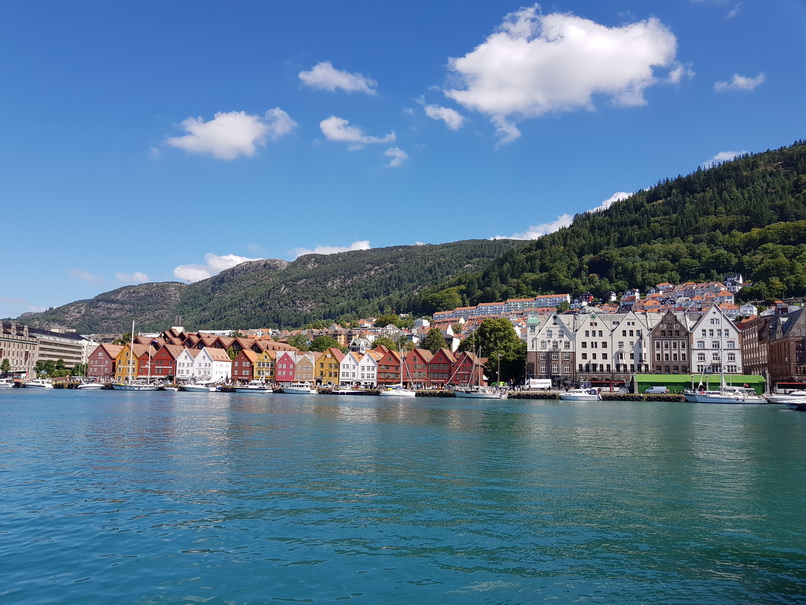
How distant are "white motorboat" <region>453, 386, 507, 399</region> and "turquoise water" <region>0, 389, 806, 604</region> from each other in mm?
57772

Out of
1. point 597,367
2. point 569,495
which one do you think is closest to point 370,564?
point 569,495

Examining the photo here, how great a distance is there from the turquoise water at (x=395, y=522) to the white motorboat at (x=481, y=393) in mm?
57772

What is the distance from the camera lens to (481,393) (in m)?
88.5

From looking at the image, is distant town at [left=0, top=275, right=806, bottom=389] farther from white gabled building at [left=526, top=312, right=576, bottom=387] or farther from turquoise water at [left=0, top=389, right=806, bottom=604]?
turquoise water at [left=0, top=389, right=806, bottom=604]

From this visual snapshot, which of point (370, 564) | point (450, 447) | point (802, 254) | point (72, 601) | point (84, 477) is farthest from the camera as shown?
point (802, 254)

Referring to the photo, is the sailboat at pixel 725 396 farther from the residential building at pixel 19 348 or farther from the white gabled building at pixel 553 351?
the residential building at pixel 19 348

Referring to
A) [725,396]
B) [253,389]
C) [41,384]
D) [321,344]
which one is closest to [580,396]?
[725,396]

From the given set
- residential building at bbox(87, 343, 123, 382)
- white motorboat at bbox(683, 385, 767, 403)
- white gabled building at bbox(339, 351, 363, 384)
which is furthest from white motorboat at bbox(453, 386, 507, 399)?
residential building at bbox(87, 343, 123, 382)

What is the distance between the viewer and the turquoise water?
10.8m

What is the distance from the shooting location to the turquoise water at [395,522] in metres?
10.8

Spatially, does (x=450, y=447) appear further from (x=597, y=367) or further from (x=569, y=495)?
(x=597, y=367)

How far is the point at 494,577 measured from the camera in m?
11.3

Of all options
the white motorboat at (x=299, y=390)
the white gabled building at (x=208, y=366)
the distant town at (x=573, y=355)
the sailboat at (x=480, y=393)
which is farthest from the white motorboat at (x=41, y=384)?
the sailboat at (x=480, y=393)

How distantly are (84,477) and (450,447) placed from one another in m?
15.4
